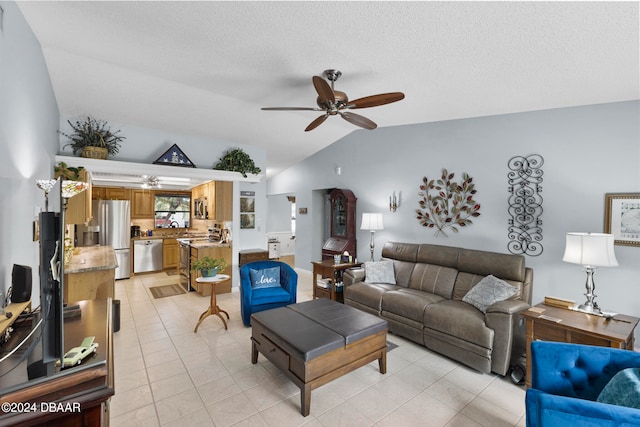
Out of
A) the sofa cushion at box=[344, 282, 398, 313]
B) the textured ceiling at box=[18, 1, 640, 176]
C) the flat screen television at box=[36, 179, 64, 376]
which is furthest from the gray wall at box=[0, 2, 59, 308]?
the sofa cushion at box=[344, 282, 398, 313]

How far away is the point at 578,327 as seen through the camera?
87.4 inches

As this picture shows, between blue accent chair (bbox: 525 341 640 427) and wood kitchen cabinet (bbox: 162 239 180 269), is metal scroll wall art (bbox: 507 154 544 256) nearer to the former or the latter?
blue accent chair (bbox: 525 341 640 427)

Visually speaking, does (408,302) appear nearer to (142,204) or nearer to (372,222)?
(372,222)

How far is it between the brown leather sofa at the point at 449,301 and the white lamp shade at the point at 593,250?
679 millimetres

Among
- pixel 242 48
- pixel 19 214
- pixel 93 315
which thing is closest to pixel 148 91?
pixel 242 48

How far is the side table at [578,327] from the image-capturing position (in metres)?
2.10

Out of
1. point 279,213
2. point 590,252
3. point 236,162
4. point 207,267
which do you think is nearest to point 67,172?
point 207,267

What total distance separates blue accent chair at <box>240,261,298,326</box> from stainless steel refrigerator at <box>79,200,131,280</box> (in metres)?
3.71

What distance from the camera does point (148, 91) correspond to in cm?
348

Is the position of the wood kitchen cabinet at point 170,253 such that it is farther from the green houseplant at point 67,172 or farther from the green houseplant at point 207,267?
the green houseplant at point 67,172

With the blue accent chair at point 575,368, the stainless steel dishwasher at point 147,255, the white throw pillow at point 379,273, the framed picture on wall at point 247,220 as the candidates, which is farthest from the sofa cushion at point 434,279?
the stainless steel dishwasher at point 147,255

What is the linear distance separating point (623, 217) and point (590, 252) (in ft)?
2.77

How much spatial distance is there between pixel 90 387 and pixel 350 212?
15.2ft

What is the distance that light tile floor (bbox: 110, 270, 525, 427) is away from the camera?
2117mm
